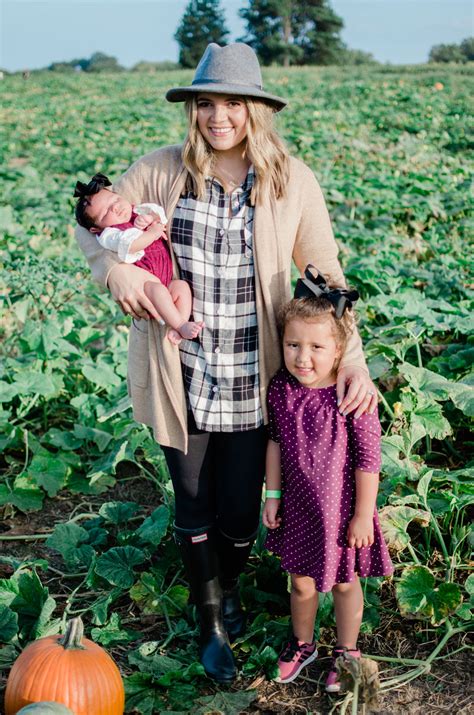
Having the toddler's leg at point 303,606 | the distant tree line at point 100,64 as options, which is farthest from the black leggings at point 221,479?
the distant tree line at point 100,64

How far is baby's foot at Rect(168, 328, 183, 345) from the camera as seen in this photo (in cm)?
229

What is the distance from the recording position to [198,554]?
258 centimetres

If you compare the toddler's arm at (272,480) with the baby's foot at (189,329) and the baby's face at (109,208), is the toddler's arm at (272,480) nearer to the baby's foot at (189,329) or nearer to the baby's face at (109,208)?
the baby's foot at (189,329)

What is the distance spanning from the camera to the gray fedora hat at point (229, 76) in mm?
2166

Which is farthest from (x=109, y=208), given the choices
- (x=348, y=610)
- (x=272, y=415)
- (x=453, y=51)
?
(x=453, y=51)

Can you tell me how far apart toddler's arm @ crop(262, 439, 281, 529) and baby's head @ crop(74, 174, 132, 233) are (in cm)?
80

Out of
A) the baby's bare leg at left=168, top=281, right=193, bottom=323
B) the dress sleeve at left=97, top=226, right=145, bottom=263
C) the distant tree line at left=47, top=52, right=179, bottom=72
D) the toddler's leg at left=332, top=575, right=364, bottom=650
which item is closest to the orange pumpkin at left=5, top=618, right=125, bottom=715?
the toddler's leg at left=332, top=575, right=364, bottom=650

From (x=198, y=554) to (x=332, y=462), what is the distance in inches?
24.2

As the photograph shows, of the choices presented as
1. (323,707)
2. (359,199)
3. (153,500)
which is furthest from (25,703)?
(359,199)

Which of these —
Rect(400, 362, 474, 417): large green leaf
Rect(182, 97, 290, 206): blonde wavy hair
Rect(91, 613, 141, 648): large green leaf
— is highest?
Rect(182, 97, 290, 206): blonde wavy hair

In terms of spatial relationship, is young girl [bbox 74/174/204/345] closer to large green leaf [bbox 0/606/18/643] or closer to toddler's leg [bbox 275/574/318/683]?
toddler's leg [bbox 275/574/318/683]

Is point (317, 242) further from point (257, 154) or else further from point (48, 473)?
point (48, 473)

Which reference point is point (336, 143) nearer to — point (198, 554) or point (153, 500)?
point (153, 500)

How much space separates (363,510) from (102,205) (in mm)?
1142
